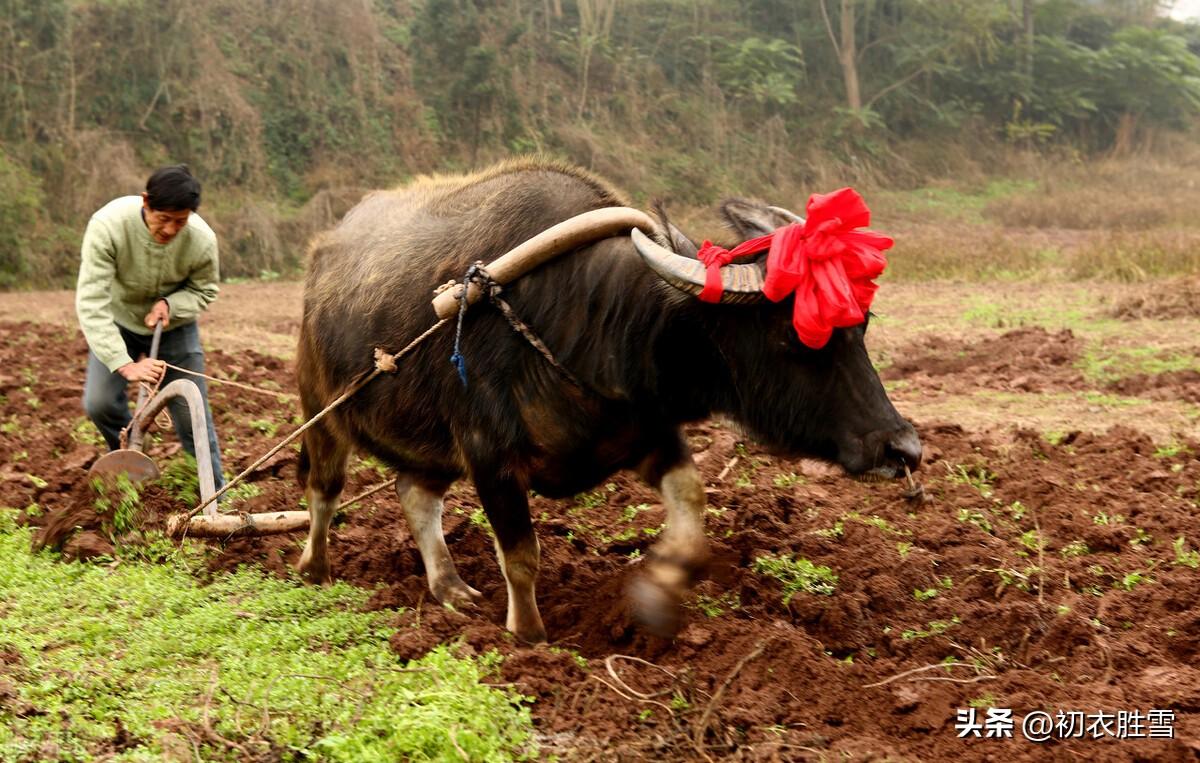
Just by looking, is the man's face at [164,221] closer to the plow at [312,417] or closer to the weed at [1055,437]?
the plow at [312,417]

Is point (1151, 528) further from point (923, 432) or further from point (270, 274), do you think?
point (270, 274)

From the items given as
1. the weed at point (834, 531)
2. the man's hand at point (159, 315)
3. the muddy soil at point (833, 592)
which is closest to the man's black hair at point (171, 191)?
the man's hand at point (159, 315)

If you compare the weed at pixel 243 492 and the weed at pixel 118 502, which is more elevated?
the weed at pixel 118 502

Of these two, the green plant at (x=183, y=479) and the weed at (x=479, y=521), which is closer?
the weed at (x=479, y=521)

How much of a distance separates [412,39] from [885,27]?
14.4 meters

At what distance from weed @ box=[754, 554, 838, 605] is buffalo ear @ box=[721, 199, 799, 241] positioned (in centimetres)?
145

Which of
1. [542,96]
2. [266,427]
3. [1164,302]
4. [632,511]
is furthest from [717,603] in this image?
[542,96]

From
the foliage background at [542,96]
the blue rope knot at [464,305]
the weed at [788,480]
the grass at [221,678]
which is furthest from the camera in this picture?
the foliage background at [542,96]

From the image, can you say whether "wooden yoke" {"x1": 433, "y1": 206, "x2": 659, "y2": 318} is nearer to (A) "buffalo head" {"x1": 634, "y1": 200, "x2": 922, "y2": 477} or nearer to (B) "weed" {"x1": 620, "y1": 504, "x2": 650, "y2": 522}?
(A) "buffalo head" {"x1": 634, "y1": 200, "x2": 922, "y2": 477}

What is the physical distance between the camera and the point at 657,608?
13.6 feet

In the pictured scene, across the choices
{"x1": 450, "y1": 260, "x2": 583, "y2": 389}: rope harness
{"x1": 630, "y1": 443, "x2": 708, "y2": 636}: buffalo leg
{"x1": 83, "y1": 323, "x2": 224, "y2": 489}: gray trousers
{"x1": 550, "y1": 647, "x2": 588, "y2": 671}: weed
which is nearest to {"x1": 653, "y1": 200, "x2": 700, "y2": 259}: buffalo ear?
{"x1": 450, "y1": 260, "x2": 583, "y2": 389}: rope harness

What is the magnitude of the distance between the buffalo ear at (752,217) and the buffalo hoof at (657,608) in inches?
50.2

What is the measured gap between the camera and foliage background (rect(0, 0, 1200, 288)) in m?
20.5

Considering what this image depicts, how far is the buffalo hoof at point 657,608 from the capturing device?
416 cm
